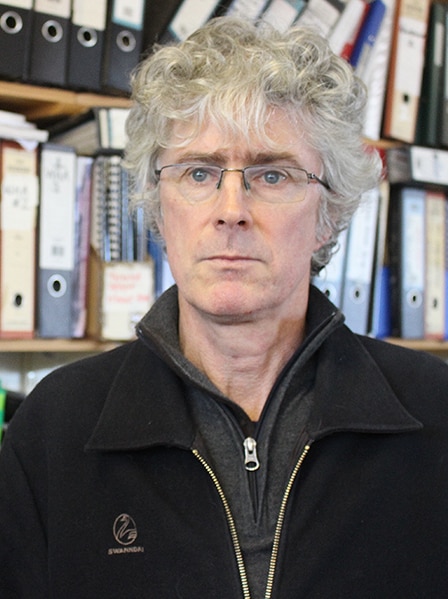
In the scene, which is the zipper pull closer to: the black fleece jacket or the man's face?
the black fleece jacket

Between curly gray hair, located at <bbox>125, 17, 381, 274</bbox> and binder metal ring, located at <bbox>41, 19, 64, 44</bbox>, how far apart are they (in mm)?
407

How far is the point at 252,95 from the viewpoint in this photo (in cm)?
111

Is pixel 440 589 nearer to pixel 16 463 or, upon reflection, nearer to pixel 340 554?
pixel 340 554

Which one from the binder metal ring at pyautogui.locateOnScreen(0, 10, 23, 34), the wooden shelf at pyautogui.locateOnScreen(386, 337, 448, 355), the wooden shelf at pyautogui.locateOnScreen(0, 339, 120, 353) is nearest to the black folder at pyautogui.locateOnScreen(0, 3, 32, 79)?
the binder metal ring at pyautogui.locateOnScreen(0, 10, 23, 34)

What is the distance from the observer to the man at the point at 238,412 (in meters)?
1.05

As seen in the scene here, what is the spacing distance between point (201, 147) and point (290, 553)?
512 millimetres

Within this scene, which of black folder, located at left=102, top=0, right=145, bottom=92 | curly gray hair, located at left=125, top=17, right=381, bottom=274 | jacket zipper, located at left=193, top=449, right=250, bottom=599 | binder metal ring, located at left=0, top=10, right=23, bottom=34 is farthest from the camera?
black folder, located at left=102, top=0, right=145, bottom=92

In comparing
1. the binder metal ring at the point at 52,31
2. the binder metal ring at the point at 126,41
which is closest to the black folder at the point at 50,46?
the binder metal ring at the point at 52,31

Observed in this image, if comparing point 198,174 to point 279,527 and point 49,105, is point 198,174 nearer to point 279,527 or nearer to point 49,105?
point 279,527

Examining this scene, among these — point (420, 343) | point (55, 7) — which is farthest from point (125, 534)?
point (420, 343)

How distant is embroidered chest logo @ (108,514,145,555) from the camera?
3.45ft

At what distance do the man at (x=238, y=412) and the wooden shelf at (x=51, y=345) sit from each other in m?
0.39

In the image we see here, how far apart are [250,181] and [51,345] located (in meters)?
0.64

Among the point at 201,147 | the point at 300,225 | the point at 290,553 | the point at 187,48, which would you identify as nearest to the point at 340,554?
the point at 290,553
